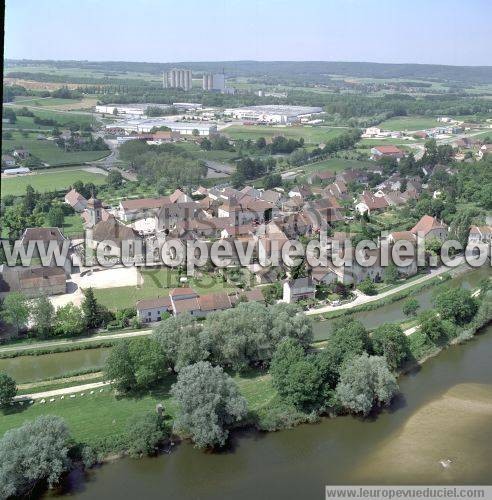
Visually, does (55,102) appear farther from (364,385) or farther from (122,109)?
(364,385)

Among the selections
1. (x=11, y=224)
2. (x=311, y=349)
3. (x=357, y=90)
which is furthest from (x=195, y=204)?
(x=357, y=90)

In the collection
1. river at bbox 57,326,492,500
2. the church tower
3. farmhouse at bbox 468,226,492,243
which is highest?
the church tower

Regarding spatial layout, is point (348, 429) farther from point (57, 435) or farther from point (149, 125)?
point (149, 125)

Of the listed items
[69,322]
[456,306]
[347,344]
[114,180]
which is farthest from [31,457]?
[114,180]

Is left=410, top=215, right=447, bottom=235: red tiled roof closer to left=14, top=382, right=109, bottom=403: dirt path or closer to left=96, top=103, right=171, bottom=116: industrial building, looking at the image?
left=14, top=382, right=109, bottom=403: dirt path

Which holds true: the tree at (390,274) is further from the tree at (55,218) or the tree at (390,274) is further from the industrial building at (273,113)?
the industrial building at (273,113)

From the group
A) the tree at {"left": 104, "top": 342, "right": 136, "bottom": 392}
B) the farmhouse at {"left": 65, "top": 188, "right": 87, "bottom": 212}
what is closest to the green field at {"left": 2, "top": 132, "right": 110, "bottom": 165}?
the farmhouse at {"left": 65, "top": 188, "right": 87, "bottom": 212}
